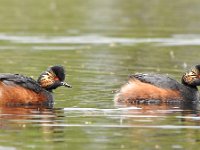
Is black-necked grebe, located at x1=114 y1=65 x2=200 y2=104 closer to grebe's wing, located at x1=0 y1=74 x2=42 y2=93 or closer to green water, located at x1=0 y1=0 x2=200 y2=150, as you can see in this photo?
green water, located at x1=0 y1=0 x2=200 y2=150

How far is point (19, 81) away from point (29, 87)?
0.28 metres

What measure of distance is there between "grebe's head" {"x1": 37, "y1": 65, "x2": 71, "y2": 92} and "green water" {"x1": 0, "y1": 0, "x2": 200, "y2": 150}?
360mm

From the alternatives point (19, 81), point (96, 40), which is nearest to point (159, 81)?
point (19, 81)

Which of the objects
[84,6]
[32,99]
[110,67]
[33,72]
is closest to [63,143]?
[32,99]

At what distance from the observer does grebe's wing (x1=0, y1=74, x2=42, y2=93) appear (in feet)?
58.0

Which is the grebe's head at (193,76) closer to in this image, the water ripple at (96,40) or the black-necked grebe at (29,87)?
the black-necked grebe at (29,87)

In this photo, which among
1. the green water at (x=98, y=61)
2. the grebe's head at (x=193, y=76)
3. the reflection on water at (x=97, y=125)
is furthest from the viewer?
the grebe's head at (x=193, y=76)

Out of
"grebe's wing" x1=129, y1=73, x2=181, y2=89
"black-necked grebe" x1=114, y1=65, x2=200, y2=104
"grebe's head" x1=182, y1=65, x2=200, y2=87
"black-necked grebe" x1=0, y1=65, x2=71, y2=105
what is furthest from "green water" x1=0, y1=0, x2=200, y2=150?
"grebe's head" x1=182, y1=65, x2=200, y2=87

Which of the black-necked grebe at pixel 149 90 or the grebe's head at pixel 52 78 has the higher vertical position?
the grebe's head at pixel 52 78

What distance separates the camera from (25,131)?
49.0ft

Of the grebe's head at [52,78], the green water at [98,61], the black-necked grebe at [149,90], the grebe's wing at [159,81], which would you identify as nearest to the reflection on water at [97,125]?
the green water at [98,61]

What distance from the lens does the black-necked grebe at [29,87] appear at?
57.9 ft

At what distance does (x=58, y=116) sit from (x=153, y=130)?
236 centimetres

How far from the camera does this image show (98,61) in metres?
26.1
